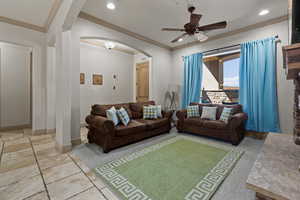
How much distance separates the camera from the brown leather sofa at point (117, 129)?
2518 mm

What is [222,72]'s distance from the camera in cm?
431

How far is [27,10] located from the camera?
281 centimetres

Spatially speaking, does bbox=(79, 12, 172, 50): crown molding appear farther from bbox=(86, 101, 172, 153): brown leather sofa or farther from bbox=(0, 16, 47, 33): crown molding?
bbox=(86, 101, 172, 153): brown leather sofa

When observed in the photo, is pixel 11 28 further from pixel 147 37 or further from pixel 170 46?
pixel 170 46

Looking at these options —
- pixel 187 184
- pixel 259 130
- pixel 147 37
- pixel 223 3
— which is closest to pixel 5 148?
pixel 187 184

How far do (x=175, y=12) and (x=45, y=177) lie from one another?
378cm

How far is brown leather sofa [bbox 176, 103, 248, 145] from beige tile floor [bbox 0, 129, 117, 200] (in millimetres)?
2647

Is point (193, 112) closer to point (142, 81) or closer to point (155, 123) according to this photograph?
point (155, 123)

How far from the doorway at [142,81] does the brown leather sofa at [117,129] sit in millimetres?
2156

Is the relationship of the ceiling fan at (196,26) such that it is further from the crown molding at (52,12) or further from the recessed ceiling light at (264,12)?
the crown molding at (52,12)

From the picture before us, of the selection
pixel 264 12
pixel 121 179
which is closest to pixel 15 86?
pixel 121 179

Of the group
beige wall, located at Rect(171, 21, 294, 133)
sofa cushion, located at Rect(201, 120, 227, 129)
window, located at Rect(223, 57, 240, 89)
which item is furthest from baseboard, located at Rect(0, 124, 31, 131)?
beige wall, located at Rect(171, 21, 294, 133)

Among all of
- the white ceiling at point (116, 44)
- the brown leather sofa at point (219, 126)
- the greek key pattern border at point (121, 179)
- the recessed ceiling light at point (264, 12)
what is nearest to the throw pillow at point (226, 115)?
the brown leather sofa at point (219, 126)

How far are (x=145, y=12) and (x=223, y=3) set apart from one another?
1613mm
